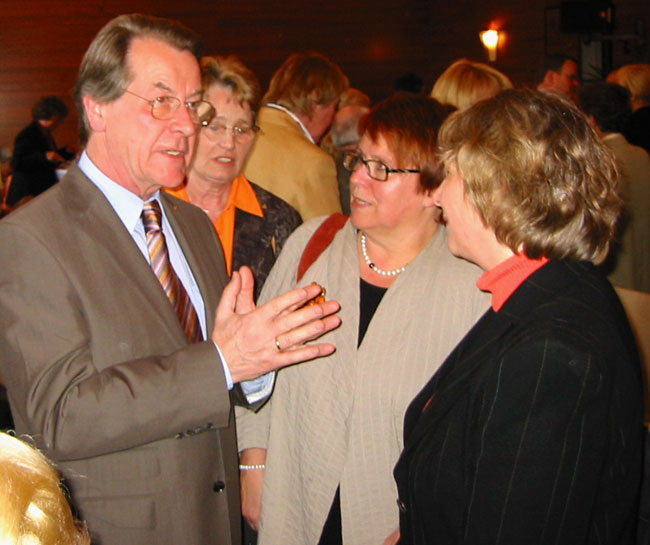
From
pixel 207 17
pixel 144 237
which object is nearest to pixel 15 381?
pixel 144 237

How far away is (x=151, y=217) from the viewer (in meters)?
1.69

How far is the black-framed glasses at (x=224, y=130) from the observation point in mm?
2604

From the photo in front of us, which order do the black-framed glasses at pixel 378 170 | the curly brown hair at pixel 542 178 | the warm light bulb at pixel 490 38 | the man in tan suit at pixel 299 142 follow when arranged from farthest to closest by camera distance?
the warm light bulb at pixel 490 38
the man in tan suit at pixel 299 142
the black-framed glasses at pixel 378 170
the curly brown hair at pixel 542 178

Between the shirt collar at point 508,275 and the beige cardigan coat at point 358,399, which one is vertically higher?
the shirt collar at point 508,275

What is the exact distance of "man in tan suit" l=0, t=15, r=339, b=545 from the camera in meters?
1.39

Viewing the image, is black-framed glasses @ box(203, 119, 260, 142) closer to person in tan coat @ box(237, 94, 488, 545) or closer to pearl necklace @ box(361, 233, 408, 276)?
person in tan coat @ box(237, 94, 488, 545)

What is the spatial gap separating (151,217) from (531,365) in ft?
3.10

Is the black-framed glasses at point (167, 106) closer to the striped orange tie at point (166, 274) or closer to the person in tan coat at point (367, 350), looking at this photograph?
the striped orange tie at point (166, 274)

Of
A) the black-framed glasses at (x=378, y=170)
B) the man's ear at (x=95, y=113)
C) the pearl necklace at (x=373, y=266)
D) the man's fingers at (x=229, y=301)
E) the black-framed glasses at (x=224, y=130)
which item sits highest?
the man's ear at (x=95, y=113)

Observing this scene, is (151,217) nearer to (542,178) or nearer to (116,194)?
(116,194)

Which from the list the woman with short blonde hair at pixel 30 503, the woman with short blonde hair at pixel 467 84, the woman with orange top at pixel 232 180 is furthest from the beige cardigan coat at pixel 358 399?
the woman with short blonde hair at pixel 467 84

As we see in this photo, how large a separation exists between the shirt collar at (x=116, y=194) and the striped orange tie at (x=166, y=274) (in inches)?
1.6

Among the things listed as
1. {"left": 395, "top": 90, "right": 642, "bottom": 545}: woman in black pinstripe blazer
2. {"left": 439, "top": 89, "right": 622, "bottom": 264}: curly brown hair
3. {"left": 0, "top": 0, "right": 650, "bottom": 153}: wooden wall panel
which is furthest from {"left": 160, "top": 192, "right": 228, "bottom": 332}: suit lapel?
{"left": 0, "top": 0, "right": 650, "bottom": 153}: wooden wall panel

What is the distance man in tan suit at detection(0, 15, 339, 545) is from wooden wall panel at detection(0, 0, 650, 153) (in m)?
7.49
